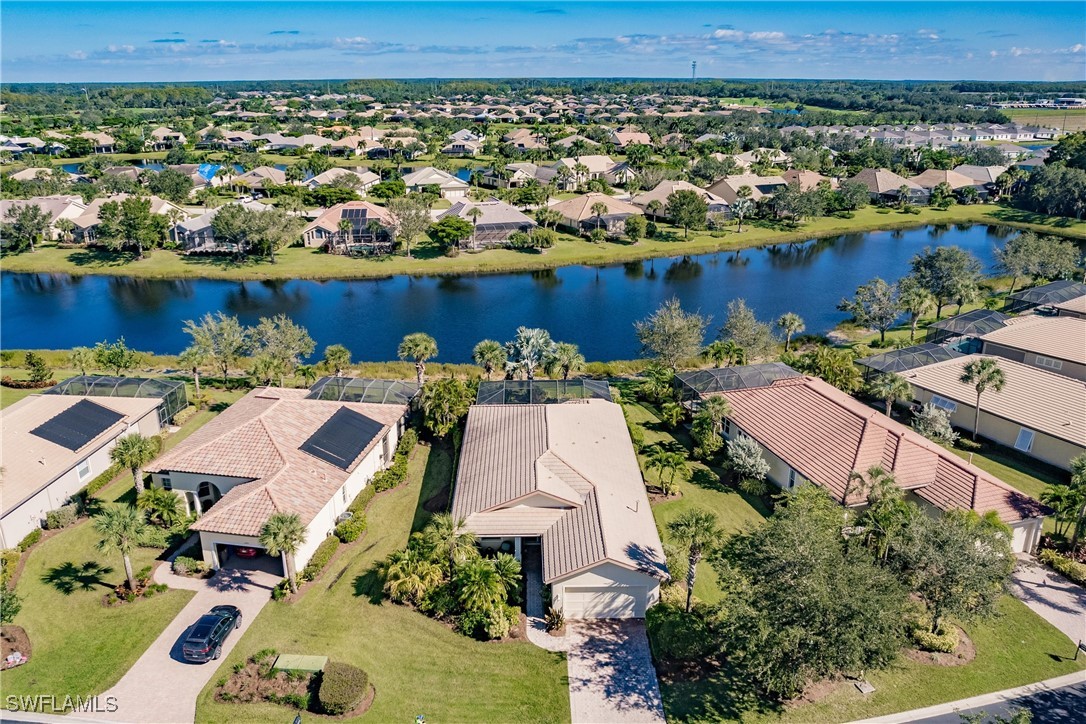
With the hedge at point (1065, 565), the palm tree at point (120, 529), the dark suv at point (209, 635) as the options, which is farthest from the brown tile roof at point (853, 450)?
the palm tree at point (120, 529)

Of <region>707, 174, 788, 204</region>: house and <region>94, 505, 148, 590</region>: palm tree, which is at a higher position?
<region>707, 174, 788, 204</region>: house

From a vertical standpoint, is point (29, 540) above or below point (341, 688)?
below

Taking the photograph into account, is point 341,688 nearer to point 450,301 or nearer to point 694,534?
point 694,534

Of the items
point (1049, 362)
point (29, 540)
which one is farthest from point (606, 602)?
point (1049, 362)

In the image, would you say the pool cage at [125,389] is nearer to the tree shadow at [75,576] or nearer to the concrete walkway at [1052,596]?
the tree shadow at [75,576]

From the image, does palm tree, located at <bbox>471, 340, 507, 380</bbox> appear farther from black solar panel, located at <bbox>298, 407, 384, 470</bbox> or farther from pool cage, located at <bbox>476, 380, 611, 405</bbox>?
black solar panel, located at <bbox>298, 407, 384, 470</bbox>

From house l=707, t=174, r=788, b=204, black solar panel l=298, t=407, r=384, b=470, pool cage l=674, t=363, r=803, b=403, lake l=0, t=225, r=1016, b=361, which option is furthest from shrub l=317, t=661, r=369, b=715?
house l=707, t=174, r=788, b=204
